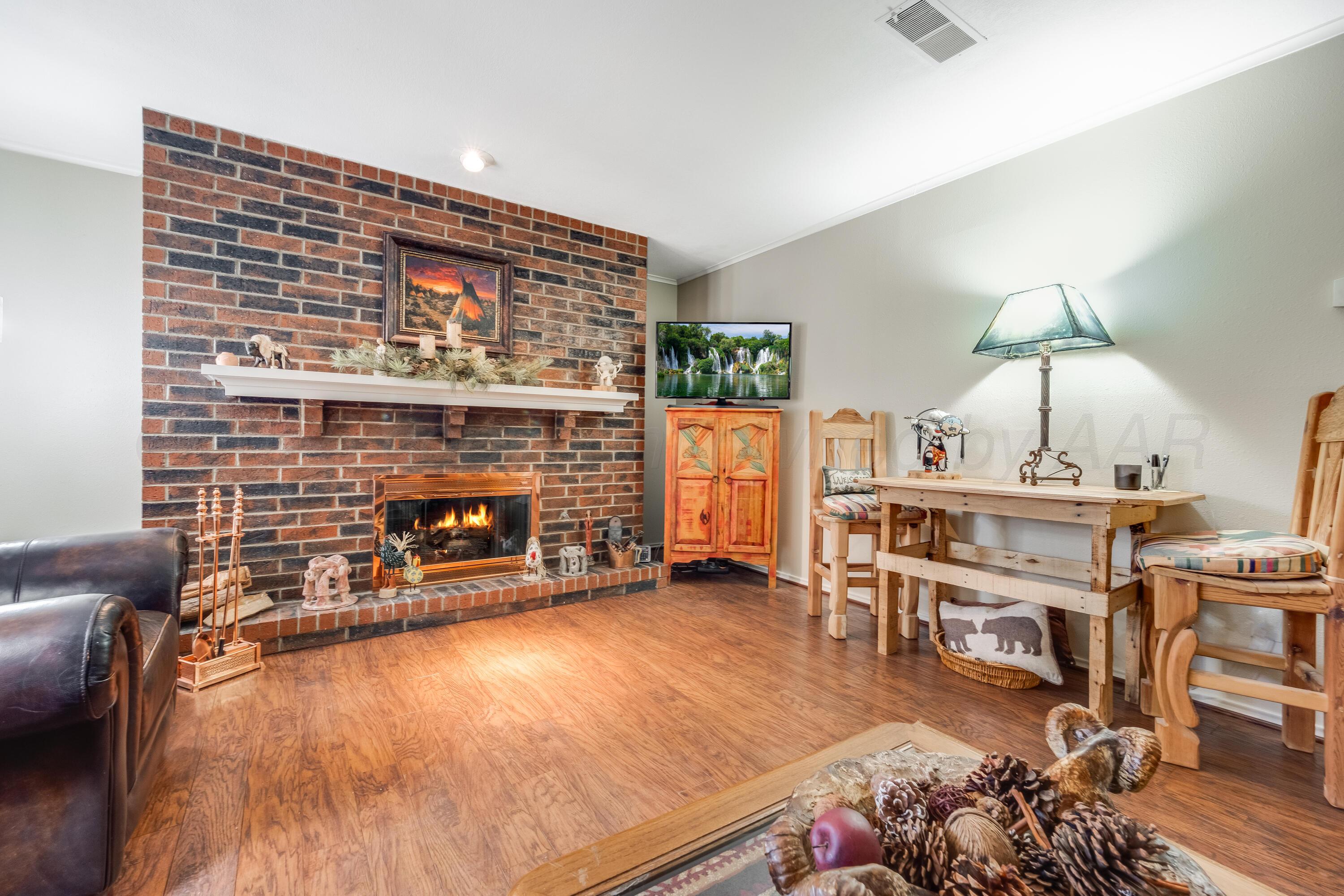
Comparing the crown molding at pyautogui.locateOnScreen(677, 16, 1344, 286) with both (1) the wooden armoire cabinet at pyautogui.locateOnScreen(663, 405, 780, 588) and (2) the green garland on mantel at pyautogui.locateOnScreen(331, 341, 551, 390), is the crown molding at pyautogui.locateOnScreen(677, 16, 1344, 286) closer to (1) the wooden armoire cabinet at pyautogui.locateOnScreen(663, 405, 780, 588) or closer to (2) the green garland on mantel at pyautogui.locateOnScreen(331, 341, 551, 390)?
(1) the wooden armoire cabinet at pyautogui.locateOnScreen(663, 405, 780, 588)

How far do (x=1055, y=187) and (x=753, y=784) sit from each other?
2.84m

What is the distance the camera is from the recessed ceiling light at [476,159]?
276cm

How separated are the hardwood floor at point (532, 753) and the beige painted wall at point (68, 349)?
169 centimetres

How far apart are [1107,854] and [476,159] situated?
3223 mm

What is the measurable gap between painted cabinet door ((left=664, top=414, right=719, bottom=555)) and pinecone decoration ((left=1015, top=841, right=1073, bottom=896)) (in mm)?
3169

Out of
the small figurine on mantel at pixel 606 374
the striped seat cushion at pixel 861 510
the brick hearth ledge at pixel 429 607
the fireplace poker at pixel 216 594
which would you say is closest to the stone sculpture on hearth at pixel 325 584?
the brick hearth ledge at pixel 429 607

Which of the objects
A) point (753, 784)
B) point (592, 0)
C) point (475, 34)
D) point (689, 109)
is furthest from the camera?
point (689, 109)

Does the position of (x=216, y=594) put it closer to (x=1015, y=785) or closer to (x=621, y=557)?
(x=621, y=557)

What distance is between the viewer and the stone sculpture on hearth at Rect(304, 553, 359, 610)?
266cm

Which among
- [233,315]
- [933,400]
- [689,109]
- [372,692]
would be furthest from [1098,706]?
[233,315]

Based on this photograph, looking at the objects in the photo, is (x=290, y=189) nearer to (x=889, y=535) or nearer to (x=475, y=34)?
(x=475, y=34)

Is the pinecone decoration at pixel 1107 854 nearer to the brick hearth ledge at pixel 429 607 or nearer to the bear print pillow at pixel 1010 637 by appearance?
the bear print pillow at pixel 1010 637

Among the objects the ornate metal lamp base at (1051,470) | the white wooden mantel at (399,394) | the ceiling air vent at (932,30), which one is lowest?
the ornate metal lamp base at (1051,470)

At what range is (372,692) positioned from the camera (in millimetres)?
2082
